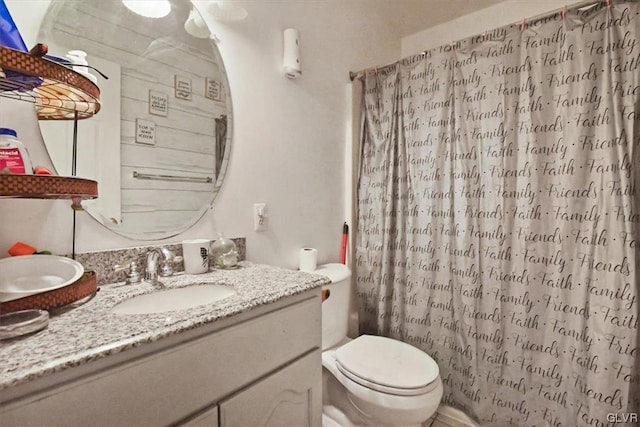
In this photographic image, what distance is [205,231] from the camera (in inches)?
47.5

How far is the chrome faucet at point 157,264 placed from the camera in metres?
0.97

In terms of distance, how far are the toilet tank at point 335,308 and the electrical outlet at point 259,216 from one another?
40 cm

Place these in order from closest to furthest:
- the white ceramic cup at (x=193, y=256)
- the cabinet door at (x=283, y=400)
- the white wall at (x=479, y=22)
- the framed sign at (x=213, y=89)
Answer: the cabinet door at (x=283, y=400) < the white ceramic cup at (x=193, y=256) < the framed sign at (x=213, y=89) < the white wall at (x=479, y=22)

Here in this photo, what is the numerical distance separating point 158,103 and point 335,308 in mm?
1152

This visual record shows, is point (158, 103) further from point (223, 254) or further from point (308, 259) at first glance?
point (308, 259)

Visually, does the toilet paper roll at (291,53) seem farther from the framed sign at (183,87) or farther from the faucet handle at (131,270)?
the faucet handle at (131,270)

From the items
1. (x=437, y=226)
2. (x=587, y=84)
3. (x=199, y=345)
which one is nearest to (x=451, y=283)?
(x=437, y=226)

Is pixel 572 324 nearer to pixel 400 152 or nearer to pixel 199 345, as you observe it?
pixel 400 152

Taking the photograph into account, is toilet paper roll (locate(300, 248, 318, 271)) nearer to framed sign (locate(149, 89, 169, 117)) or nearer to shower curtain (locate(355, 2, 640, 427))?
shower curtain (locate(355, 2, 640, 427))

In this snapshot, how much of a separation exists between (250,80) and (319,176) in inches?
24.0

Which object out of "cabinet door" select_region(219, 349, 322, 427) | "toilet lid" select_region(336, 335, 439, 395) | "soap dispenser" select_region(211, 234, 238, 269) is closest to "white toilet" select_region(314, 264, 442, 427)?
"toilet lid" select_region(336, 335, 439, 395)

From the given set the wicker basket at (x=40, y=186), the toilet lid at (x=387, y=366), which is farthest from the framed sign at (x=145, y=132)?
the toilet lid at (x=387, y=366)

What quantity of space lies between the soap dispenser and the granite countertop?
17cm

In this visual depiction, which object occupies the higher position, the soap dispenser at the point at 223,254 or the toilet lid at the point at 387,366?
the soap dispenser at the point at 223,254
